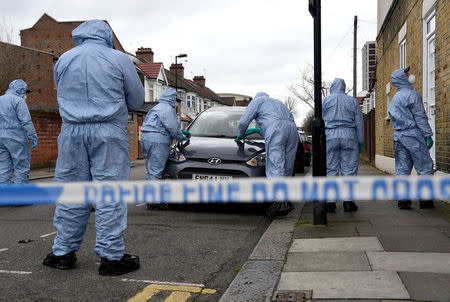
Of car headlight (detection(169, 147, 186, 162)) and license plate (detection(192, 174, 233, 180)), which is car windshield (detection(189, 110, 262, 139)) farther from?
license plate (detection(192, 174, 233, 180))

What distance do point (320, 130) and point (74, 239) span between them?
3.20m

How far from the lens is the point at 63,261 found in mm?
4133

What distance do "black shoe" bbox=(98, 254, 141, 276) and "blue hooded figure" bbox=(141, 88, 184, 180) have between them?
11.2 ft

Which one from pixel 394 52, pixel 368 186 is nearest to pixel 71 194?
pixel 368 186

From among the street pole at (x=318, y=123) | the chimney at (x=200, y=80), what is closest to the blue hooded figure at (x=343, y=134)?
the street pole at (x=318, y=123)

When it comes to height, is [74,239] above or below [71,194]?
below

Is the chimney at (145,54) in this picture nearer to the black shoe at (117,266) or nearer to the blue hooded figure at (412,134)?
the blue hooded figure at (412,134)

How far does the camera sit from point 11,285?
12.2 ft

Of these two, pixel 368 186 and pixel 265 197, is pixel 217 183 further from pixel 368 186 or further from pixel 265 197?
pixel 368 186

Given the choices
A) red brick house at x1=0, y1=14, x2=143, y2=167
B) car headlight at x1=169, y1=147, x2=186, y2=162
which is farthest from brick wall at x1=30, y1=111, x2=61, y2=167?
car headlight at x1=169, y1=147, x2=186, y2=162

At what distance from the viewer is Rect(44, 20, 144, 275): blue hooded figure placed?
157 inches

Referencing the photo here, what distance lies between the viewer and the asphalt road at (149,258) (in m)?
3.56

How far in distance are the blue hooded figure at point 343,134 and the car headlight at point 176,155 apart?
2.14 metres

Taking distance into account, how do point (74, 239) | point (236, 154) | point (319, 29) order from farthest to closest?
1. point (236, 154)
2. point (319, 29)
3. point (74, 239)
